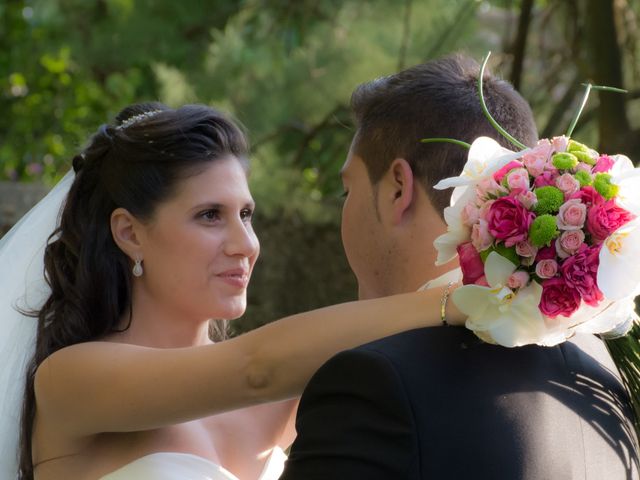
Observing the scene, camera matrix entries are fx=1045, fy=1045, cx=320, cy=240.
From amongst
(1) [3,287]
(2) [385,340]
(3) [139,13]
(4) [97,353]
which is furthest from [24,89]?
(2) [385,340]

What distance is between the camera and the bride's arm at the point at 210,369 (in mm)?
2459

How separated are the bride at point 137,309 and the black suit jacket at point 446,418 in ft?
1.55

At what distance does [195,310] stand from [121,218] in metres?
0.40

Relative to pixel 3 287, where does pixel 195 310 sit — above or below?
above

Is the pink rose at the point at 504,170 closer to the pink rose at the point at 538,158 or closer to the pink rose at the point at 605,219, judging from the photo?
the pink rose at the point at 538,158

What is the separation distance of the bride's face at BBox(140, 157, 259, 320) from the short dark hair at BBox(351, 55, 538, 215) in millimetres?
610

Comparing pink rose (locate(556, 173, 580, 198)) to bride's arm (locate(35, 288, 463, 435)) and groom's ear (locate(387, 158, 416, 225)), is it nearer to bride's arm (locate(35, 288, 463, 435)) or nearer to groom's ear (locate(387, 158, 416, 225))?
bride's arm (locate(35, 288, 463, 435))

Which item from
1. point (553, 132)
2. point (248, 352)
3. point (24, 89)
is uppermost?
point (248, 352)

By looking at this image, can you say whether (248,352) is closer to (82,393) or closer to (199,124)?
(82,393)

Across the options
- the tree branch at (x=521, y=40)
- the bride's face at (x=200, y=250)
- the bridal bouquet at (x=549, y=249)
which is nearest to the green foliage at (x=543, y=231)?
the bridal bouquet at (x=549, y=249)

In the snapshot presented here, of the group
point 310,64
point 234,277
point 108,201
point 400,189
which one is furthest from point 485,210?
point 310,64

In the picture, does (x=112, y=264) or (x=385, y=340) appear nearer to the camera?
(x=385, y=340)

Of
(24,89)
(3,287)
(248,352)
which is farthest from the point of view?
(24,89)

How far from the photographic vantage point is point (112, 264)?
11.3 ft
